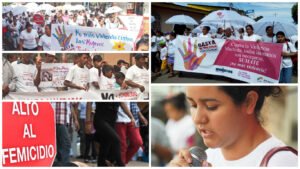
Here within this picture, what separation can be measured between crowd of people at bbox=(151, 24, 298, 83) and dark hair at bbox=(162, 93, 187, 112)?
28cm

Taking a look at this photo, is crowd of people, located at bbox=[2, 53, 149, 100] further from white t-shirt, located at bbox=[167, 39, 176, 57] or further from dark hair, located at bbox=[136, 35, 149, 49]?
white t-shirt, located at bbox=[167, 39, 176, 57]

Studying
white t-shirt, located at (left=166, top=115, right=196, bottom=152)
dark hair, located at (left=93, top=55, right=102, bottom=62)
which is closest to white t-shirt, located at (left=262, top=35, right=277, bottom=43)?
white t-shirt, located at (left=166, top=115, right=196, bottom=152)

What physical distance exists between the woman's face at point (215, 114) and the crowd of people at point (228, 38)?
446mm

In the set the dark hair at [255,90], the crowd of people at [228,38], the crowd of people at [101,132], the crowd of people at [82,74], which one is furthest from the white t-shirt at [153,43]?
the dark hair at [255,90]

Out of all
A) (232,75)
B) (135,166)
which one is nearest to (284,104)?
(232,75)

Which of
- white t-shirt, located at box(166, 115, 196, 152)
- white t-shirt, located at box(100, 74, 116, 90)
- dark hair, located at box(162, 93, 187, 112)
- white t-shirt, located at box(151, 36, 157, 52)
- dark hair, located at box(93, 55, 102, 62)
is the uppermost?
white t-shirt, located at box(151, 36, 157, 52)

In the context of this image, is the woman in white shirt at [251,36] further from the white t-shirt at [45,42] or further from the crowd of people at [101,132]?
the white t-shirt at [45,42]

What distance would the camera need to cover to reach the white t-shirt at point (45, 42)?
25.1ft

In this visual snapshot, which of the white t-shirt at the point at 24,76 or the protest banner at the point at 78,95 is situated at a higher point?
the white t-shirt at the point at 24,76

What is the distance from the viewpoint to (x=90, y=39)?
767cm

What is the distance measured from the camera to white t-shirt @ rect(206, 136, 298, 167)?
7719mm

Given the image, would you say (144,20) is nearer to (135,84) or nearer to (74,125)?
(135,84)

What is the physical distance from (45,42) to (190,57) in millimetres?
1786

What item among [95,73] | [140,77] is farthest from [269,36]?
[95,73]
